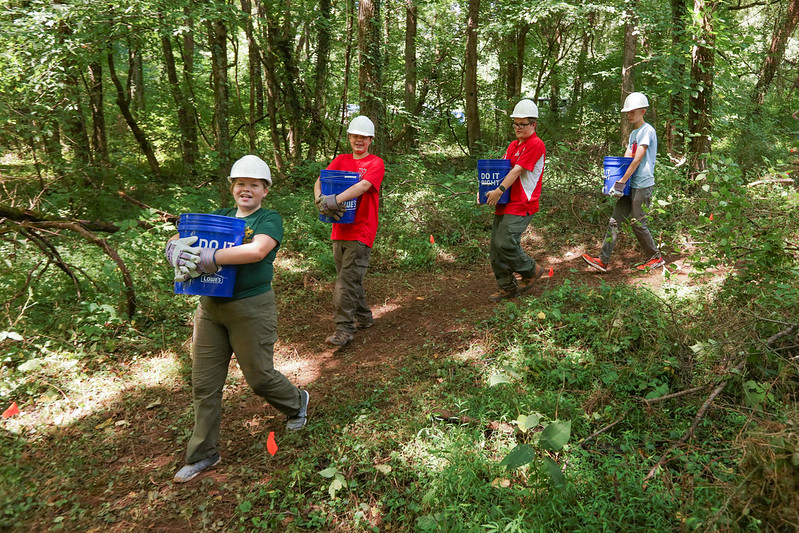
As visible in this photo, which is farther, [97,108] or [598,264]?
[97,108]

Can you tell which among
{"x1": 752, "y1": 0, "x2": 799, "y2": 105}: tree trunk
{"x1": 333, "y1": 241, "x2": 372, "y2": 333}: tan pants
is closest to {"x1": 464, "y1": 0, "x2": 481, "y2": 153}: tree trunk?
{"x1": 752, "y1": 0, "x2": 799, "y2": 105}: tree trunk

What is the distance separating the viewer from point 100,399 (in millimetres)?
4312

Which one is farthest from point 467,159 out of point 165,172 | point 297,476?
point 297,476

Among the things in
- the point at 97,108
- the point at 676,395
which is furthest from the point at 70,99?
the point at 676,395

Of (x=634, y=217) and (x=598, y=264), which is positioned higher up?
(x=634, y=217)

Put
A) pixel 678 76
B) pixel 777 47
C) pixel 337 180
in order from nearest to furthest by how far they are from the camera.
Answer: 1. pixel 337 180
2. pixel 678 76
3. pixel 777 47

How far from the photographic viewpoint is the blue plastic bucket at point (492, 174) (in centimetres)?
533

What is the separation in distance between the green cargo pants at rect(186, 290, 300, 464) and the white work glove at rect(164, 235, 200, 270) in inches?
18.6

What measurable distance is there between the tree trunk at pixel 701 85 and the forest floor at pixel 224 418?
2344 mm

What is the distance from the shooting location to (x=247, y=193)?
339 centimetres

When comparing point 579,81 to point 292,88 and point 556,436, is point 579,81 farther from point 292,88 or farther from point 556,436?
point 556,436

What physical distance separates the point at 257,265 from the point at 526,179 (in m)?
3.23

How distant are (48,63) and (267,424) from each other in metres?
6.42

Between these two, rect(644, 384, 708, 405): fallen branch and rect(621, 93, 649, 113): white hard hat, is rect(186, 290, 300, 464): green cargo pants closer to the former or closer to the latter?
rect(644, 384, 708, 405): fallen branch
